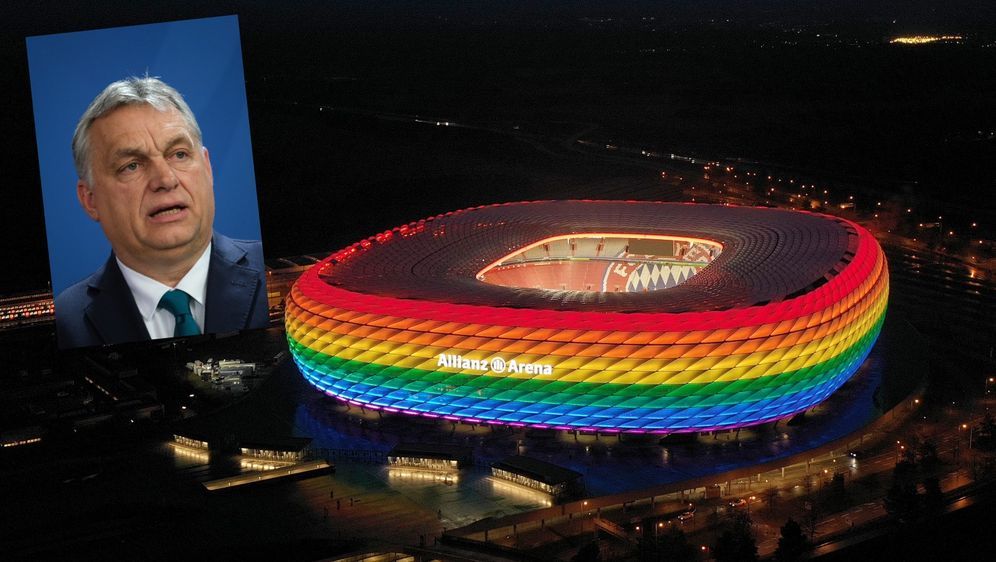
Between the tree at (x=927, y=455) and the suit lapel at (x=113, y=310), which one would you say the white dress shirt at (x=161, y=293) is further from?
the tree at (x=927, y=455)

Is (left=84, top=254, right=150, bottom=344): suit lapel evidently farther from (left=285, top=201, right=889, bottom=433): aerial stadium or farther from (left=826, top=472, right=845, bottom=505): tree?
(left=826, top=472, right=845, bottom=505): tree

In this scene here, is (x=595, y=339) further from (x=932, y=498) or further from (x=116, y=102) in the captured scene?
(x=116, y=102)

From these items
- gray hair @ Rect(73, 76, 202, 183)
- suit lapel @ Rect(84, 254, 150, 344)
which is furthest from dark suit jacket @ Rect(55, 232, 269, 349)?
gray hair @ Rect(73, 76, 202, 183)

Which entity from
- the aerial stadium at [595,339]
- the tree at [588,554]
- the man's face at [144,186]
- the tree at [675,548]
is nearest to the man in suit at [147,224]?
the man's face at [144,186]

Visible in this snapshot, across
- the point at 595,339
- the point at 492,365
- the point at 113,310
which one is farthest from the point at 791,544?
the point at 113,310

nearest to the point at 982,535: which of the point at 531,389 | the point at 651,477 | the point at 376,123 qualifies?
the point at 651,477

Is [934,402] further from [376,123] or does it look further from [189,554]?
[376,123]
